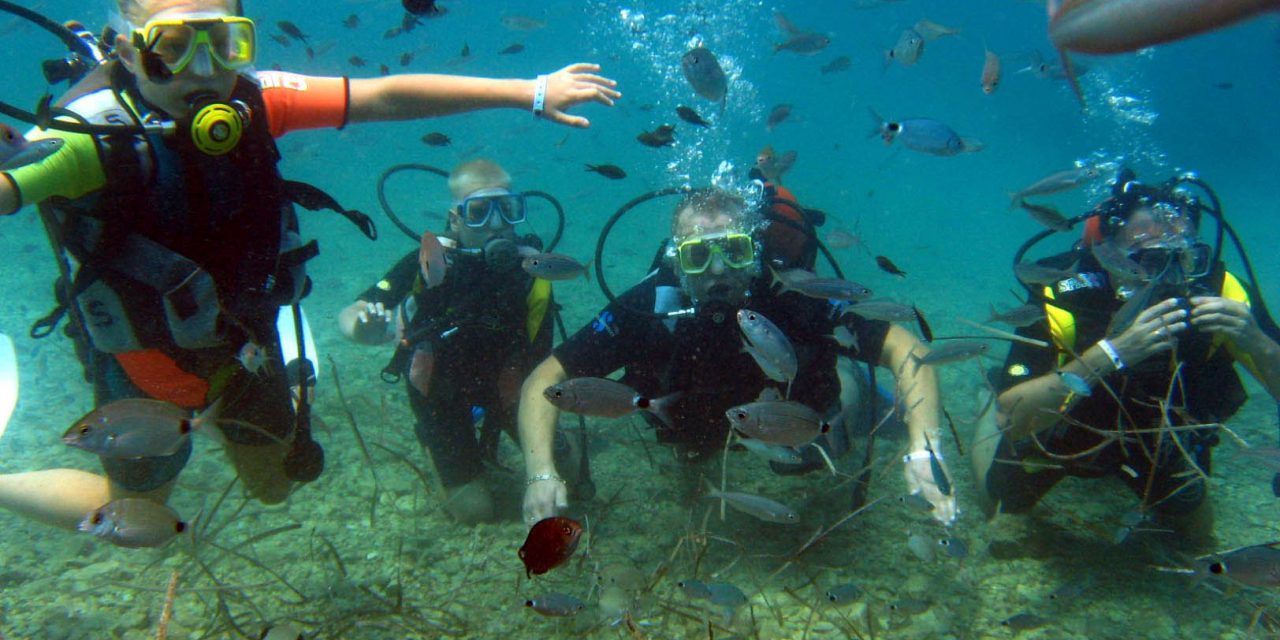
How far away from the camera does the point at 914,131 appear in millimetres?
4695

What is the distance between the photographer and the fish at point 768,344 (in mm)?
2791

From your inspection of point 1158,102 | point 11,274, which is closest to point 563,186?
point 11,274

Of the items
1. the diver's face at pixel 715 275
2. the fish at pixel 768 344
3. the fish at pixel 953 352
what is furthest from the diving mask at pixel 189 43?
the fish at pixel 953 352

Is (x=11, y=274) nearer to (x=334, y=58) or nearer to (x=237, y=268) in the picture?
(x=237, y=268)

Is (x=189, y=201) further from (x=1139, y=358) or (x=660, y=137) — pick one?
(x=1139, y=358)

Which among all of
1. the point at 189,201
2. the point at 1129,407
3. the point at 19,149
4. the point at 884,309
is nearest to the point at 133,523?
the point at 189,201

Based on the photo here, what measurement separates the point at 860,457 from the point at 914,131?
9.32ft

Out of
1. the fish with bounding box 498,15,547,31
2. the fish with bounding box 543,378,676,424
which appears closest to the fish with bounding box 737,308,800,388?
the fish with bounding box 543,378,676,424

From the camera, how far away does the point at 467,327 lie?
4.67 m

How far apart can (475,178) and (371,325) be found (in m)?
1.62

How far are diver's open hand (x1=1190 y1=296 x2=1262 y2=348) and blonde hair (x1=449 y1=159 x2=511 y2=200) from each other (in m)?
4.83

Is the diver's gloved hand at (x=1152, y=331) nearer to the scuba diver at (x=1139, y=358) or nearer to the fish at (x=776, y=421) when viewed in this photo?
the scuba diver at (x=1139, y=358)

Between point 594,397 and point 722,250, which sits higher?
point 722,250

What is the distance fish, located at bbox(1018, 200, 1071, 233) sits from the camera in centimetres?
417
